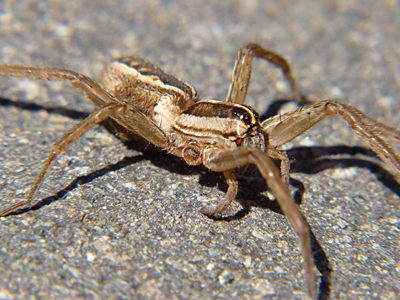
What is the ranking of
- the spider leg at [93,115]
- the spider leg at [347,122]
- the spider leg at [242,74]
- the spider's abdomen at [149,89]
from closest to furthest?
the spider leg at [93,115], the spider leg at [347,122], the spider's abdomen at [149,89], the spider leg at [242,74]

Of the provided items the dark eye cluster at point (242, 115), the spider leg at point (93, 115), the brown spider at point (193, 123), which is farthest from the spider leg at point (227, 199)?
the spider leg at point (93, 115)

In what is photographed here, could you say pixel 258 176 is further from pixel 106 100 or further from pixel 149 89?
pixel 106 100

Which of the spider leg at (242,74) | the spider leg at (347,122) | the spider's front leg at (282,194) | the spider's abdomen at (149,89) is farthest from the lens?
the spider leg at (242,74)

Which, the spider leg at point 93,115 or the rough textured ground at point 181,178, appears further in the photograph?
the spider leg at point 93,115

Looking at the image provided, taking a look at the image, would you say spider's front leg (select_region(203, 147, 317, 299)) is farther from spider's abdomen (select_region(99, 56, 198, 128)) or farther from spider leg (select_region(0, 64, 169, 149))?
spider's abdomen (select_region(99, 56, 198, 128))

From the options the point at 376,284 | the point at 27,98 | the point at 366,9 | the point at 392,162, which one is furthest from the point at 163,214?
the point at 366,9

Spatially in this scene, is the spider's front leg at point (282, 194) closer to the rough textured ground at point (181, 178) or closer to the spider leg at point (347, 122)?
the rough textured ground at point (181, 178)

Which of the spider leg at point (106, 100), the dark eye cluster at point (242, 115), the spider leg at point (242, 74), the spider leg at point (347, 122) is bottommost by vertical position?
the spider leg at point (106, 100)
